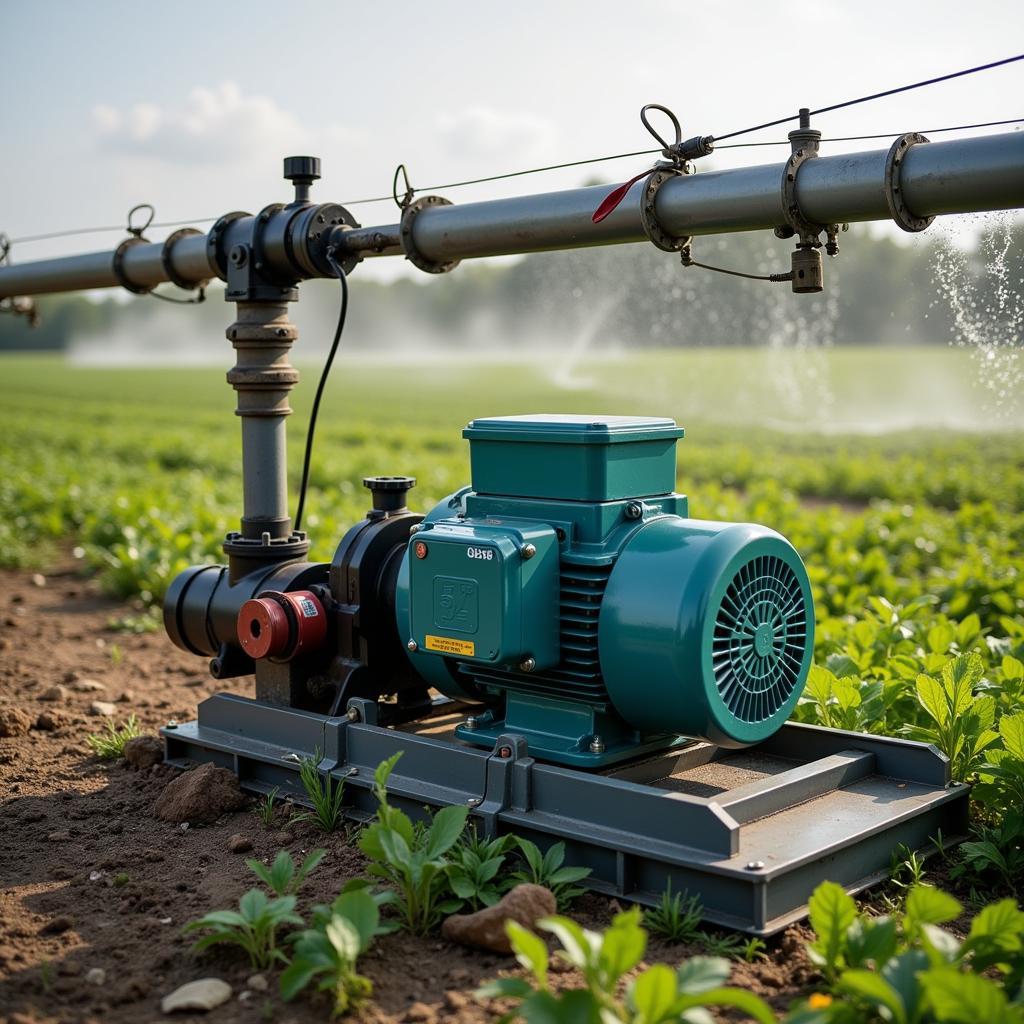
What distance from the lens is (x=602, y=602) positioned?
3.74 metres

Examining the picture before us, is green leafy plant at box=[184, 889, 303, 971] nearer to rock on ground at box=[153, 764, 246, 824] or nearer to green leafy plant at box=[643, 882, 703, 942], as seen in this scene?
green leafy plant at box=[643, 882, 703, 942]

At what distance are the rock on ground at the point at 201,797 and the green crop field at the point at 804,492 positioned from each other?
2.15 m

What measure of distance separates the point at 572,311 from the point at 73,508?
3878 cm

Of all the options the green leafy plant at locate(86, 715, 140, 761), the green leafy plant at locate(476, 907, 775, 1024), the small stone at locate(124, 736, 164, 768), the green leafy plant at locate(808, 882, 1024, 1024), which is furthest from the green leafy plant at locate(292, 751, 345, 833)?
the green leafy plant at locate(808, 882, 1024, 1024)

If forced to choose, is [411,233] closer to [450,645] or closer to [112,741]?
[450,645]

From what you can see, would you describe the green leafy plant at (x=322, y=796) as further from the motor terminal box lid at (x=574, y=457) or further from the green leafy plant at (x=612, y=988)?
the green leafy plant at (x=612, y=988)

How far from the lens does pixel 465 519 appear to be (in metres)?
4.12

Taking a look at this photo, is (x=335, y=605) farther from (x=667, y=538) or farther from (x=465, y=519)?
(x=667, y=538)

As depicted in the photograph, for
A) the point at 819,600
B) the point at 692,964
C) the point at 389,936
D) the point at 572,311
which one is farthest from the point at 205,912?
the point at 572,311

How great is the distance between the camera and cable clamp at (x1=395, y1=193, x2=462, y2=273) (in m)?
4.58

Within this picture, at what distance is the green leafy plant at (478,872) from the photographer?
11.2ft

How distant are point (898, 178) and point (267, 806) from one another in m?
2.89

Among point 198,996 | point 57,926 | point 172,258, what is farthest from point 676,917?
point 172,258

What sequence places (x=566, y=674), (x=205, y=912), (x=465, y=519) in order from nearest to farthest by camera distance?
(x=205, y=912) < (x=566, y=674) < (x=465, y=519)
